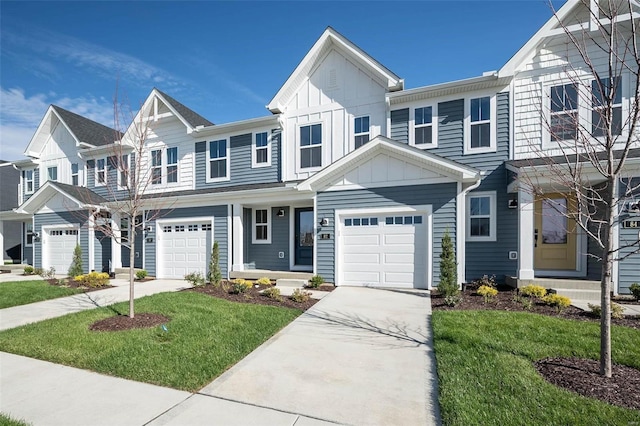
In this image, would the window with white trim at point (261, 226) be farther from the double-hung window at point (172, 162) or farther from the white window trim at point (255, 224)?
the double-hung window at point (172, 162)

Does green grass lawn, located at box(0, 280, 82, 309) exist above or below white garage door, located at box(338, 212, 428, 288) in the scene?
below

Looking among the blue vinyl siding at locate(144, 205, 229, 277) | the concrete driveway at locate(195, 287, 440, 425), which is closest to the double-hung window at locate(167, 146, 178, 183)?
the blue vinyl siding at locate(144, 205, 229, 277)

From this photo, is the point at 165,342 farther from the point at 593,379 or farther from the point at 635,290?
the point at 635,290

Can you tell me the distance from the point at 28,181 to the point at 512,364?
2433 centimetres

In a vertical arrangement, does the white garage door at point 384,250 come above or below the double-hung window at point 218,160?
below

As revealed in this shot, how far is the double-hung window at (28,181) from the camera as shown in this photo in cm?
1791

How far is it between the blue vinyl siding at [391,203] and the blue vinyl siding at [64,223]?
10.8 meters

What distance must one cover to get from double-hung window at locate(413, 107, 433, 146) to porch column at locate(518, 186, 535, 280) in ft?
11.0

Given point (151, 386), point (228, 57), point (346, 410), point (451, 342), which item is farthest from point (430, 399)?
point (228, 57)

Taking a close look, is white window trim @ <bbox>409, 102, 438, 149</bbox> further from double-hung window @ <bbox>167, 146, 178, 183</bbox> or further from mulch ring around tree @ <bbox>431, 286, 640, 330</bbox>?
double-hung window @ <bbox>167, 146, 178, 183</bbox>

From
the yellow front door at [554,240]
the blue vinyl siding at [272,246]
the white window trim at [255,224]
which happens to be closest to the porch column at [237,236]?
the blue vinyl siding at [272,246]

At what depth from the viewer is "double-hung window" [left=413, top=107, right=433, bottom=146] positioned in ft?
33.9

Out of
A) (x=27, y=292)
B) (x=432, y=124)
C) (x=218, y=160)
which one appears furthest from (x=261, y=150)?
(x=27, y=292)

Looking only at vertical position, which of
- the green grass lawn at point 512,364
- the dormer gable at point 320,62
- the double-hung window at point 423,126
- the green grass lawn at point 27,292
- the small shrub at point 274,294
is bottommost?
the green grass lawn at point 27,292
